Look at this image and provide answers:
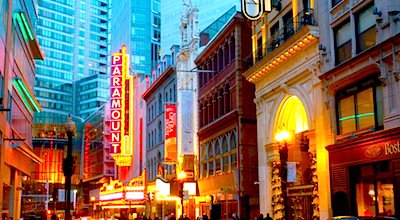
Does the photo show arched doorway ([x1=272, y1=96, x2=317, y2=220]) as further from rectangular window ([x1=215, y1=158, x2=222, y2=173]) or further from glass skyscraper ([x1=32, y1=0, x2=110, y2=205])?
glass skyscraper ([x1=32, y1=0, x2=110, y2=205])

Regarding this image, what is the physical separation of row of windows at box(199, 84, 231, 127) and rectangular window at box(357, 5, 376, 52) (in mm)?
18661

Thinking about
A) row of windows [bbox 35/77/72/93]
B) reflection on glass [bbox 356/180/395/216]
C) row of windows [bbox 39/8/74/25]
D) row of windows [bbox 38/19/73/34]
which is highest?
row of windows [bbox 39/8/74/25]

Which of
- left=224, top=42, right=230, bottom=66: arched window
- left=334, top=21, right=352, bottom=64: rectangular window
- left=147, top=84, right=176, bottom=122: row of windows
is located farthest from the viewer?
left=147, top=84, right=176, bottom=122: row of windows

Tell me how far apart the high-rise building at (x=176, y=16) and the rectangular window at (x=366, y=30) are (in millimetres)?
32763

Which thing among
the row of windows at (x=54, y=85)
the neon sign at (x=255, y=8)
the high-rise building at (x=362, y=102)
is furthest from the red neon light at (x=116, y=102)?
the row of windows at (x=54, y=85)

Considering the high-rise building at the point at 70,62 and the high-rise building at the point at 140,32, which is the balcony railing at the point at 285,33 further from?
the high-rise building at the point at 70,62

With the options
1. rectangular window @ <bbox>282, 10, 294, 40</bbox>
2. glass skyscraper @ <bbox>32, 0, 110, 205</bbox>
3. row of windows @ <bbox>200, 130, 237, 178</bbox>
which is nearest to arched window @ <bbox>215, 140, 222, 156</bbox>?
row of windows @ <bbox>200, 130, 237, 178</bbox>

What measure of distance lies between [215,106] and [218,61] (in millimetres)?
3638

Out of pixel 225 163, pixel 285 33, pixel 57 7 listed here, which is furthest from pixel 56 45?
pixel 285 33

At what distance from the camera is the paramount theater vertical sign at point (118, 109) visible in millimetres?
74188

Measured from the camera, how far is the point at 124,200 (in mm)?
70312

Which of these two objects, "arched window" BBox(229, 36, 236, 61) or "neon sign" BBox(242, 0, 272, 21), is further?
"arched window" BBox(229, 36, 236, 61)

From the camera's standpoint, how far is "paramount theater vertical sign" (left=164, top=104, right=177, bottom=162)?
54.4 meters

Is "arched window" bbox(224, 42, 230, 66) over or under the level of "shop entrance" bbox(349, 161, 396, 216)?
over
